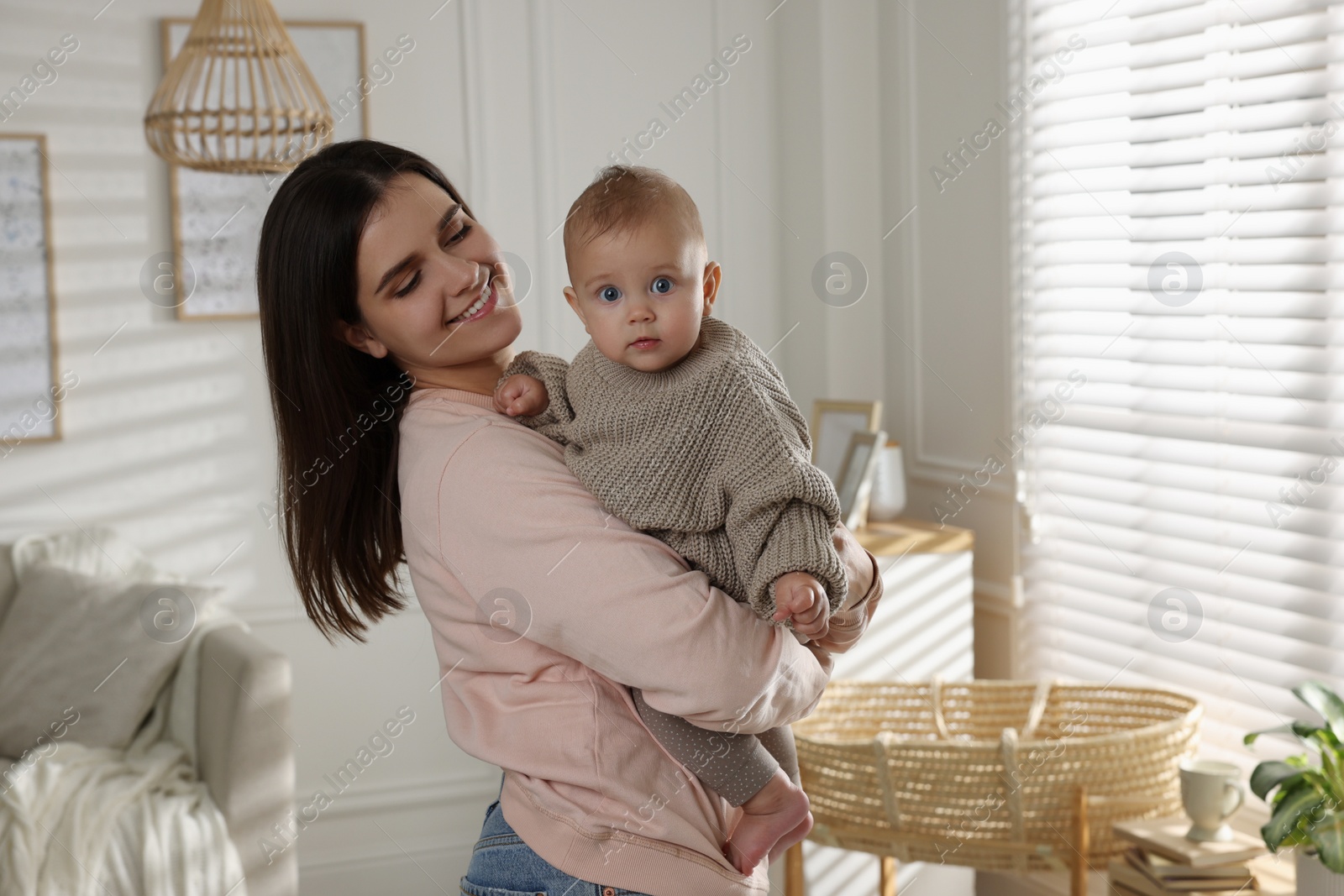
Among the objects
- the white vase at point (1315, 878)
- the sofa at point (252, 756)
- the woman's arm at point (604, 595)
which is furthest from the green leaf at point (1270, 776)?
the sofa at point (252, 756)

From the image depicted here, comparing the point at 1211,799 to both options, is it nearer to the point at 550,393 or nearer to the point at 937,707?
the point at 937,707

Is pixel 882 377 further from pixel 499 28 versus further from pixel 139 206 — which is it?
pixel 139 206

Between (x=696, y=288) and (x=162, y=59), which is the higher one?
(x=162, y=59)

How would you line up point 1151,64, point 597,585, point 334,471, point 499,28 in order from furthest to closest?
point 499,28, point 1151,64, point 334,471, point 597,585

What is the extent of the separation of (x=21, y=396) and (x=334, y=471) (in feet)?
7.72

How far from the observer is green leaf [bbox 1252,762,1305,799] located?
1874 mm

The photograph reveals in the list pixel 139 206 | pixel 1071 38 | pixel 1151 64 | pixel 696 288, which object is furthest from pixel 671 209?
pixel 139 206

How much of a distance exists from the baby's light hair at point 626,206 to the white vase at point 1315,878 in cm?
152

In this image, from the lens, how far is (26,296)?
10.2ft

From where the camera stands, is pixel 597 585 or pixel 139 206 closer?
pixel 597 585

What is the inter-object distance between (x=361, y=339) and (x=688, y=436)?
0.39 meters

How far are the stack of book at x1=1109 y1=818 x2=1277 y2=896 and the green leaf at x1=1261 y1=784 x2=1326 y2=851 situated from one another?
0.16 metres

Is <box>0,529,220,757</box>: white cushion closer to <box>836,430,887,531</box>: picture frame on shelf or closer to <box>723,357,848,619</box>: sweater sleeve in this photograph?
<box>836,430,887,531</box>: picture frame on shelf

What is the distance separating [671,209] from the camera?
1.14 meters
